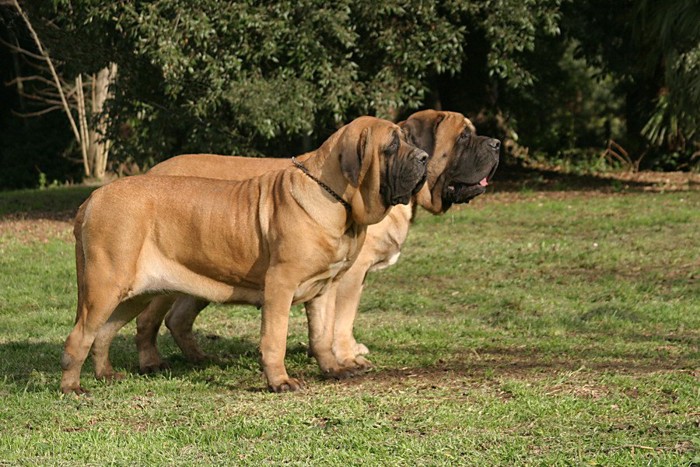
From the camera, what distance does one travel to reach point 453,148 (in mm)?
8305

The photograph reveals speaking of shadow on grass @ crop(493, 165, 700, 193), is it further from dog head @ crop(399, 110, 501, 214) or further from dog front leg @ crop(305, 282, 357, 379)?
dog front leg @ crop(305, 282, 357, 379)

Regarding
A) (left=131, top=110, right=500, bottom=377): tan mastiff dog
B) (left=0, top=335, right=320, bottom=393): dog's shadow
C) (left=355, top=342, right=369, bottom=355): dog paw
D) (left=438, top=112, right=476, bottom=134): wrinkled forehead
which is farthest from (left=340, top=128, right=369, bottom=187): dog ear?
(left=355, top=342, right=369, bottom=355): dog paw

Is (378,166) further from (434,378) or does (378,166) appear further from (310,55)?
(310,55)

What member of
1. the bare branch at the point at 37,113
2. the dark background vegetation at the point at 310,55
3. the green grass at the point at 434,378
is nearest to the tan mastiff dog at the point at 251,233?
the green grass at the point at 434,378

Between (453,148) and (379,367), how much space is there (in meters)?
1.71

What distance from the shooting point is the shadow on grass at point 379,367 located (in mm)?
7734

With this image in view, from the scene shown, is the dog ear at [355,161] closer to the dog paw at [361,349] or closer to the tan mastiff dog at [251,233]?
the tan mastiff dog at [251,233]

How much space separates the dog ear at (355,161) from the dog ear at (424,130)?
118 centimetres

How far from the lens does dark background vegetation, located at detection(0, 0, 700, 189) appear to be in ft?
55.5

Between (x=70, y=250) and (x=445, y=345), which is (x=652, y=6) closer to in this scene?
(x=70, y=250)

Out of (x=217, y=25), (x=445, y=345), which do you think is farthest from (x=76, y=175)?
(x=445, y=345)

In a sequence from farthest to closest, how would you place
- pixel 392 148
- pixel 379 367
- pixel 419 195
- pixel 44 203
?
pixel 44 203, pixel 419 195, pixel 379 367, pixel 392 148

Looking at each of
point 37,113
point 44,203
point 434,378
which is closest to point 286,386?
point 434,378

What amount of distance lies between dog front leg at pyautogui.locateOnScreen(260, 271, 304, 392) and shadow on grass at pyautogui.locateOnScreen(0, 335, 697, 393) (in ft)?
0.79
